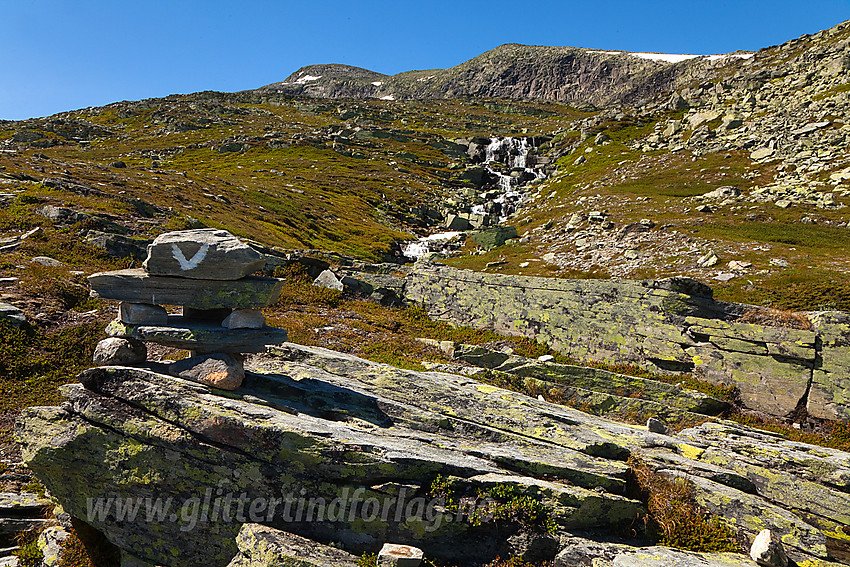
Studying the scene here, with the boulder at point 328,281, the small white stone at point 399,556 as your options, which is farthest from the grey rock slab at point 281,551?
the boulder at point 328,281

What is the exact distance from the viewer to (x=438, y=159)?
124 metres

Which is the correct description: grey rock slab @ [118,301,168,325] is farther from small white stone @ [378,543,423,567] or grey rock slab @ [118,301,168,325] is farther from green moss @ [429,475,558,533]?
green moss @ [429,475,558,533]

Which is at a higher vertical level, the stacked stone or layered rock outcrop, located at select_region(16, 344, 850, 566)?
the stacked stone

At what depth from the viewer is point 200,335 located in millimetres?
Answer: 9781

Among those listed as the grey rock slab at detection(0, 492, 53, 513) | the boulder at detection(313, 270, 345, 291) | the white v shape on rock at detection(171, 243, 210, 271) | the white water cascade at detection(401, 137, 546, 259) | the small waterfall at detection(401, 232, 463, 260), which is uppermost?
the white water cascade at detection(401, 137, 546, 259)

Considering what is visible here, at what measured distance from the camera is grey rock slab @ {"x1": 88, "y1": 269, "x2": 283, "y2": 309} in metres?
9.66

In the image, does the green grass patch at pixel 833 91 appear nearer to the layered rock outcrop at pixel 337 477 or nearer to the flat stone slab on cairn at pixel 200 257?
the layered rock outcrop at pixel 337 477

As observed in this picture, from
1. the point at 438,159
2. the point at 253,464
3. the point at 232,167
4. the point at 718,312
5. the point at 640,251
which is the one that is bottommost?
the point at 253,464

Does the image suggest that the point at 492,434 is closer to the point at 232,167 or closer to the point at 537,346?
the point at 537,346

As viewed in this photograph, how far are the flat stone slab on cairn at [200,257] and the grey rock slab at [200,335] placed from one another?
50.2 inches

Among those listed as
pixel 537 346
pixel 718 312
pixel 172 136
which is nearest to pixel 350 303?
pixel 537 346

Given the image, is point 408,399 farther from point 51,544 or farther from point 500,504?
point 51,544

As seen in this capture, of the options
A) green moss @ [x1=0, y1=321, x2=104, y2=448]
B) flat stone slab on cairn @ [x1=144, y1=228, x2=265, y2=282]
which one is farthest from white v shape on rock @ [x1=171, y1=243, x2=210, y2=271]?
green moss @ [x1=0, y1=321, x2=104, y2=448]

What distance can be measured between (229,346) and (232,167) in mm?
96439
